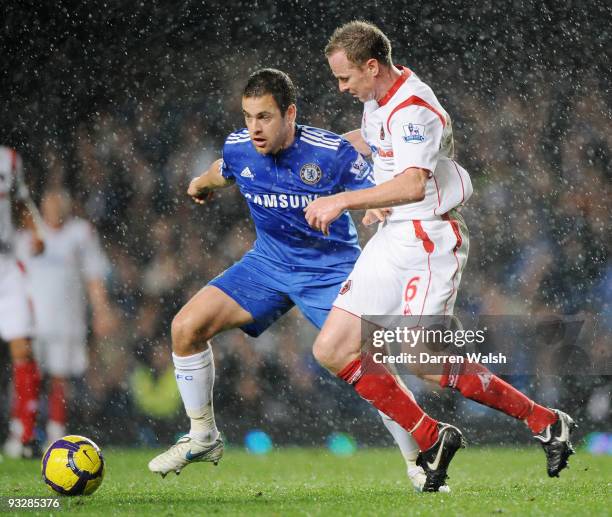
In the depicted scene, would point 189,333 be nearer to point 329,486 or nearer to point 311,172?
point 311,172

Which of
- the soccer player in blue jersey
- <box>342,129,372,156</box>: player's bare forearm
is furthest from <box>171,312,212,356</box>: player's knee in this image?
<box>342,129,372,156</box>: player's bare forearm

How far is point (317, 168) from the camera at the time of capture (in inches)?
187

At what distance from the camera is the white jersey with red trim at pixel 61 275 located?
7.92 m

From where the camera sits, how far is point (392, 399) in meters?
4.21

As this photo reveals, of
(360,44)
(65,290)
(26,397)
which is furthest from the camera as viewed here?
(65,290)

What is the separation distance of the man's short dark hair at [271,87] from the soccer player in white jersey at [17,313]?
3.53 meters

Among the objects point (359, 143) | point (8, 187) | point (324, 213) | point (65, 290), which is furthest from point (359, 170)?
point (8, 187)

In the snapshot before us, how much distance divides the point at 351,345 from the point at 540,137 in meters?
4.65

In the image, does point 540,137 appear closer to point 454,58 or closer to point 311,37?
point 454,58

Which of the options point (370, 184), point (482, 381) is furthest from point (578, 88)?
point (482, 381)

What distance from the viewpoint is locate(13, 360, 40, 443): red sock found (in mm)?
7137

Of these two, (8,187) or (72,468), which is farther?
(8,187)

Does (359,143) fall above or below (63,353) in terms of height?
above

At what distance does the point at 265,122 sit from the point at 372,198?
0.89 m
